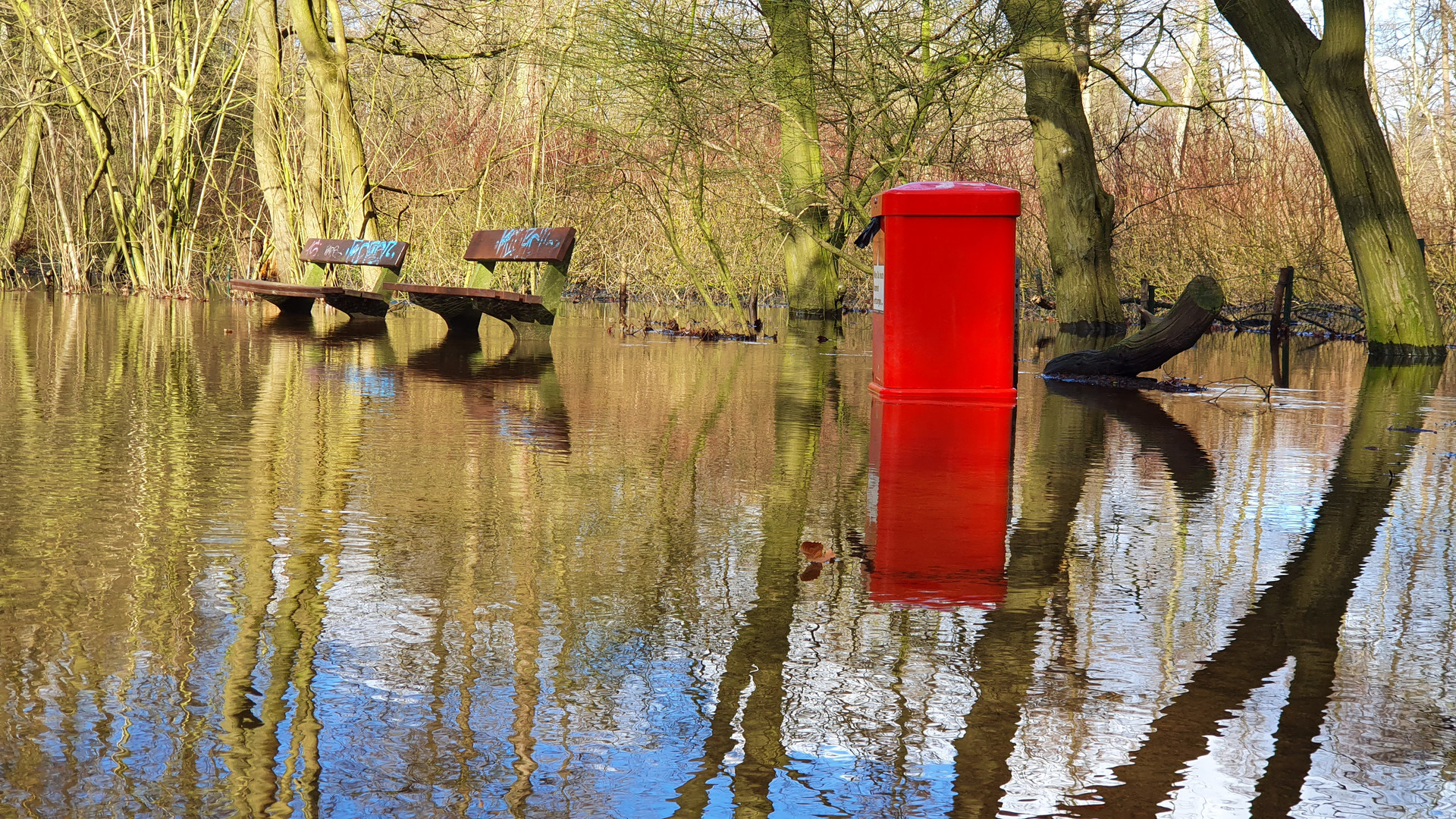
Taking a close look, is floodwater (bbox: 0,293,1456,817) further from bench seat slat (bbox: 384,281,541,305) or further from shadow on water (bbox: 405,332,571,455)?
bench seat slat (bbox: 384,281,541,305)

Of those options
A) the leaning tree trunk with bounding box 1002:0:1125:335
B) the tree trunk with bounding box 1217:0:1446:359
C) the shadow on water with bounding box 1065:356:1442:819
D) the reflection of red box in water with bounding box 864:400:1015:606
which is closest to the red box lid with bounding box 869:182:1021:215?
the reflection of red box in water with bounding box 864:400:1015:606

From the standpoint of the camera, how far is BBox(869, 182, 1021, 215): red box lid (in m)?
8.09

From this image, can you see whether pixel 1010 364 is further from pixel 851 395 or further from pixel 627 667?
pixel 627 667

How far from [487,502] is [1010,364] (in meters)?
4.33

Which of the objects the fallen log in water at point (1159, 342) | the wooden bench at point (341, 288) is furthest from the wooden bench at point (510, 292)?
the fallen log in water at point (1159, 342)

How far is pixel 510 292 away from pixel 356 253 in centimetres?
388

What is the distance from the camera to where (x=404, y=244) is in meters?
15.0

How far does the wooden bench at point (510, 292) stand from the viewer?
12.9 meters

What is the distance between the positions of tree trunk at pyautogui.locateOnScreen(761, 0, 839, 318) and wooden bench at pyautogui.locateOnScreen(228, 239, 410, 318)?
4.46 metres

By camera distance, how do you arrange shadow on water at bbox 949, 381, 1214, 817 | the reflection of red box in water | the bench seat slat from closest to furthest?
shadow on water at bbox 949, 381, 1214, 817
the reflection of red box in water
the bench seat slat

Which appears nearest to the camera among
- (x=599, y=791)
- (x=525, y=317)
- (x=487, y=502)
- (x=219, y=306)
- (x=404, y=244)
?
(x=599, y=791)

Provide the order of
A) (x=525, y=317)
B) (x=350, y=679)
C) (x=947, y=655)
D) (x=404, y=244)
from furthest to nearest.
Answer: (x=404, y=244), (x=525, y=317), (x=947, y=655), (x=350, y=679)

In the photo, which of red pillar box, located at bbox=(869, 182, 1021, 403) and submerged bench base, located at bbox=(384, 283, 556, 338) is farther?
submerged bench base, located at bbox=(384, 283, 556, 338)

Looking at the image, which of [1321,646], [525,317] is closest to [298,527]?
[1321,646]
